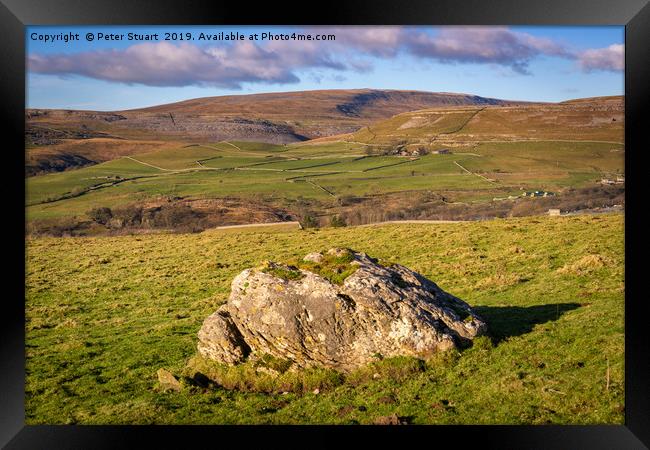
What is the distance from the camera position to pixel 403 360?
40.3 feet

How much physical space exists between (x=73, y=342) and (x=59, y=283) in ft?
32.1

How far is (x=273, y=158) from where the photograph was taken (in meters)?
76.2

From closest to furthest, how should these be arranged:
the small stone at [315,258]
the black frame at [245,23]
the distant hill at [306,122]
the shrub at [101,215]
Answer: the black frame at [245,23] → the small stone at [315,258] → the shrub at [101,215] → the distant hill at [306,122]

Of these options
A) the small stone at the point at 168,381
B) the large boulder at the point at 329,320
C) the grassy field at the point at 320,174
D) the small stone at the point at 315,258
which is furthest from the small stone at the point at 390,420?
the grassy field at the point at 320,174

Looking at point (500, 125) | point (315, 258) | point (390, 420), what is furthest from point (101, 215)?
point (500, 125)

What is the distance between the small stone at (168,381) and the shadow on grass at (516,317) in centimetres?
735

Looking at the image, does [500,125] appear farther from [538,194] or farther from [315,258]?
[315,258]

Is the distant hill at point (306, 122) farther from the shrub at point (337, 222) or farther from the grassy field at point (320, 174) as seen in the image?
the shrub at point (337, 222)

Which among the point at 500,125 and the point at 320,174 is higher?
the point at 500,125

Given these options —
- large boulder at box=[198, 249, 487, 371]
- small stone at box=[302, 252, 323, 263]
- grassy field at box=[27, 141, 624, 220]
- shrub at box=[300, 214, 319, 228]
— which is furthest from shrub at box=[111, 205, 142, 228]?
large boulder at box=[198, 249, 487, 371]

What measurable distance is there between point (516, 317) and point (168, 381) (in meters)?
9.07

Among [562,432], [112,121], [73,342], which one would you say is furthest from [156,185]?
[562,432]

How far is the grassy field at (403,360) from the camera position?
11.6 meters

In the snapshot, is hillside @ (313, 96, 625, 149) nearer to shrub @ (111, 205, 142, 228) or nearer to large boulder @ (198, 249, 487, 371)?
shrub @ (111, 205, 142, 228)
